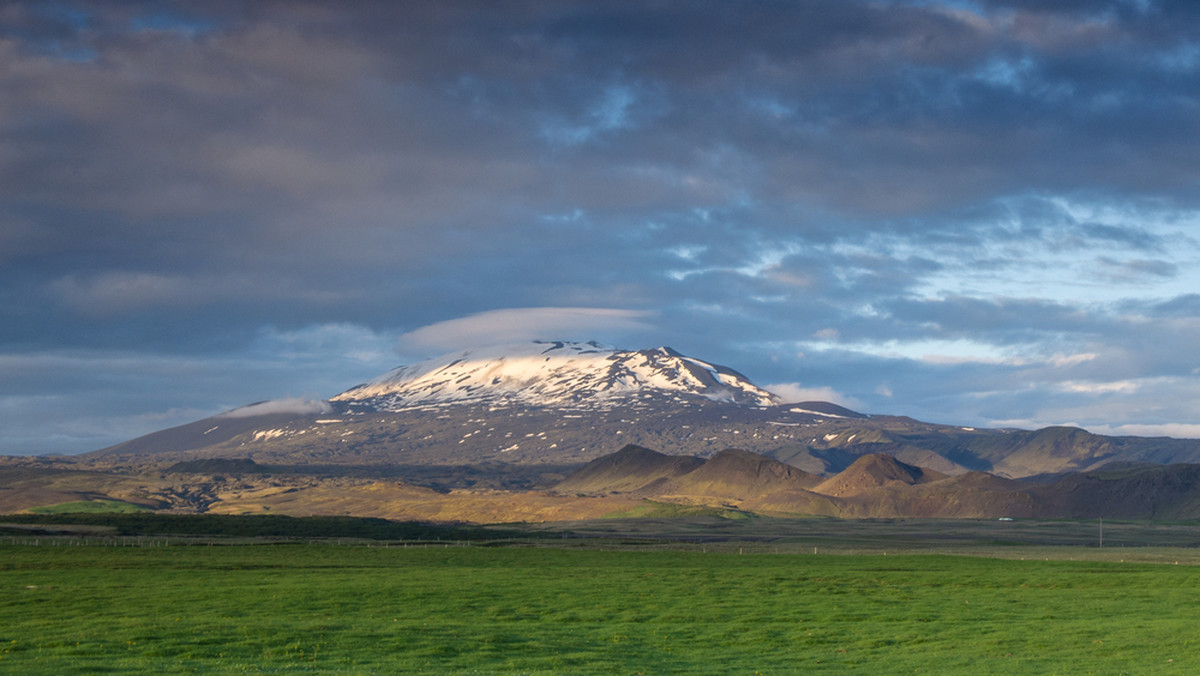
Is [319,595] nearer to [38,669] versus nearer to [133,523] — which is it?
[38,669]

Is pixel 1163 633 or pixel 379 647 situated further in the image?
pixel 1163 633

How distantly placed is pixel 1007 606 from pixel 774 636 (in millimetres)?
26308

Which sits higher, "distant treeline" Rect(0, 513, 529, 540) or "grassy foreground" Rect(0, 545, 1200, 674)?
"grassy foreground" Rect(0, 545, 1200, 674)

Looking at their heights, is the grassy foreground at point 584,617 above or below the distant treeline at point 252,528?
above

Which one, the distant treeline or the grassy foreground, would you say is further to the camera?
the distant treeline

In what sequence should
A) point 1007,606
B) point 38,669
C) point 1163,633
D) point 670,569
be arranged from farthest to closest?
point 670,569
point 1007,606
point 1163,633
point 38,669

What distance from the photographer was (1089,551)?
16188 cm

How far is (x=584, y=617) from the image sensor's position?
60.8 metres

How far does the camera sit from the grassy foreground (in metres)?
41.5

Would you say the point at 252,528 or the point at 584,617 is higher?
the point at 584,617

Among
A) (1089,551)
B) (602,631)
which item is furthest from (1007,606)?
(1089,551)

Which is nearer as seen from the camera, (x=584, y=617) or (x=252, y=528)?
(x=584, y=617)

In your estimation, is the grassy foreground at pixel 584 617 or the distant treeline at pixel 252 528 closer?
the grassy foreground at pixel 584 617

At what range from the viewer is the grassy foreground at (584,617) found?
1633 inches
